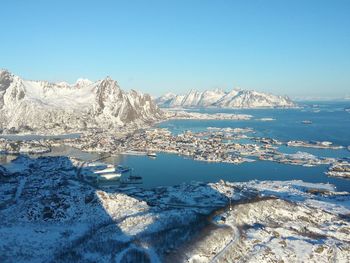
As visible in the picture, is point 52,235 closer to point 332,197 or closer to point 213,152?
point 332,197

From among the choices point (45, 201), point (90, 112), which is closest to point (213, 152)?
point (45, 201)

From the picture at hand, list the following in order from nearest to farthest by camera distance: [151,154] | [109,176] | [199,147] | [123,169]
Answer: [109,176] < [123,169] < [151,154] < [199,147]

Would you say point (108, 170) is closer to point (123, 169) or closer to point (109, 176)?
point (123, 169)

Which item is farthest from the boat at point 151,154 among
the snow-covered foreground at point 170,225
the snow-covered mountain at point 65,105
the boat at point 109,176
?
the snow-covered mountain at point 65,105

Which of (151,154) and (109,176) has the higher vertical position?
(109,176)

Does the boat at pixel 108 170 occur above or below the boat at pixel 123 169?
above

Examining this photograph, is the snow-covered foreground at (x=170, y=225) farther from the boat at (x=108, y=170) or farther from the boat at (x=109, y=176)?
the boat at (x=108, y=170)

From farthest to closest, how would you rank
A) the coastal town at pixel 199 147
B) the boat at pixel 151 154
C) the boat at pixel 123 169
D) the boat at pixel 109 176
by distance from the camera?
A: 1. the boat at pixel 151 154
2. the coastal town at pixel 199 147
3. the boat at pixel 123 169
4. the boat at pixel 109 176

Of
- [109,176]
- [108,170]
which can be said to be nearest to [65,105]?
[108,170]
